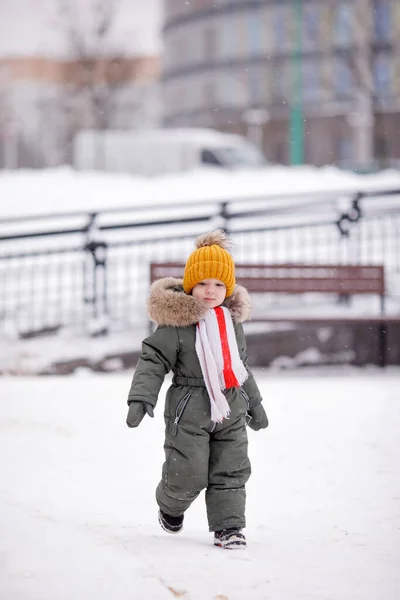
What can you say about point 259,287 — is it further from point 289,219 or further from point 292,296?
point 289,219

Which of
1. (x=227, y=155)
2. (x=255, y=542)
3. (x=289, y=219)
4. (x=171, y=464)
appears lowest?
(x=255, y=542)

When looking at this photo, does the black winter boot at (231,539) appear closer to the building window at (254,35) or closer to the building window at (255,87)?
the building window at (255,87)

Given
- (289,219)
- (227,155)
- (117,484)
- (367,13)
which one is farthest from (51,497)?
(367,13)

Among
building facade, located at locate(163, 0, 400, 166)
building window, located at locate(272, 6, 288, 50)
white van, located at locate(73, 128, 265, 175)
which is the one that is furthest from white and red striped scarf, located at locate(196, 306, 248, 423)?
building window, located at locate(272, 6, 288, 50)

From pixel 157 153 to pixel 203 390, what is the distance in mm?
24400

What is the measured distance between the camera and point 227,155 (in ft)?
90.5

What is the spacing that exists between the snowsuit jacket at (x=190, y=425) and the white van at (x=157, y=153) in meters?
22.6

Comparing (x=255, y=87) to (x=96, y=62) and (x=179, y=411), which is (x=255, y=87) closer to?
(x=96, y=62)

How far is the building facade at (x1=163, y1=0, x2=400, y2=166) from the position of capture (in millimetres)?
53406

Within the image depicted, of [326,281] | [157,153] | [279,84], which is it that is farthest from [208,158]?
[279,84]

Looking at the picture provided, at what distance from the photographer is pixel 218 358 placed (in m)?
4.54

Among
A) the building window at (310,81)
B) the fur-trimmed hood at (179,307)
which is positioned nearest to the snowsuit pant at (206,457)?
the fur-trimmed hood at (179,307)

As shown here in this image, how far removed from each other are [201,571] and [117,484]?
1998 mm

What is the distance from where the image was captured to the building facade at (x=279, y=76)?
175 feet
